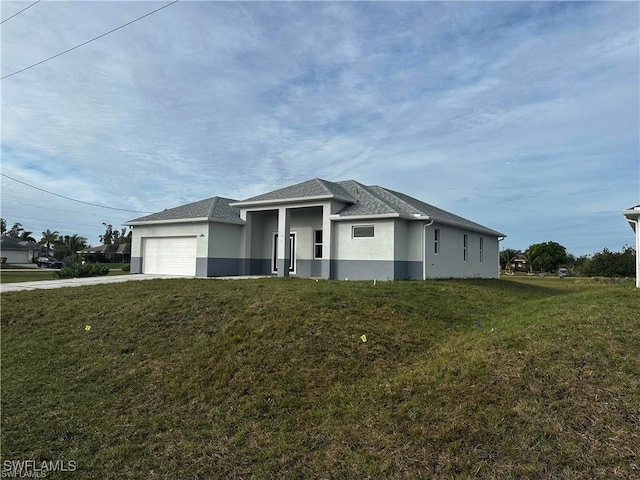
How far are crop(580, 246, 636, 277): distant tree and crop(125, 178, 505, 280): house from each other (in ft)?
54.8

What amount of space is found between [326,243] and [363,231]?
1677 millimetres

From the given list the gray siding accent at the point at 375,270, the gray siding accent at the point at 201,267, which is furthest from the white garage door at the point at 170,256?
the gray siding accent at the point at 375,270

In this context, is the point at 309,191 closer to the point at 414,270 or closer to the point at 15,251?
the point at 414,270

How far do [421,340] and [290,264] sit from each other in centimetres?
1313

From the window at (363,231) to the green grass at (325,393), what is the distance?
26.3 ft

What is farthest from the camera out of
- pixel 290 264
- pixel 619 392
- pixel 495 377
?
pixel 290 264

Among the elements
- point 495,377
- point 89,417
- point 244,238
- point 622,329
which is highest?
point 244,238

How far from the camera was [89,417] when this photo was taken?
5809 mm

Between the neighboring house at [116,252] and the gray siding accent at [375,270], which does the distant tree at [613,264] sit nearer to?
the gray siding accent at [375,270]

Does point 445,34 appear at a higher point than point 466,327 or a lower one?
higher

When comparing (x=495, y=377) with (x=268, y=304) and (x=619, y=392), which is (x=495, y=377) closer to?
(x=619, y=392)

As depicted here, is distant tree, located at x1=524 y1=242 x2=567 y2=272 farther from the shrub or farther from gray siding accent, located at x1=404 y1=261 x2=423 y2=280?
the shrub

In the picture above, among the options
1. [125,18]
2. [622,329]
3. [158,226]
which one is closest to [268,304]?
[622,329]

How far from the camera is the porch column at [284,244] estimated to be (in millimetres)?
19344
